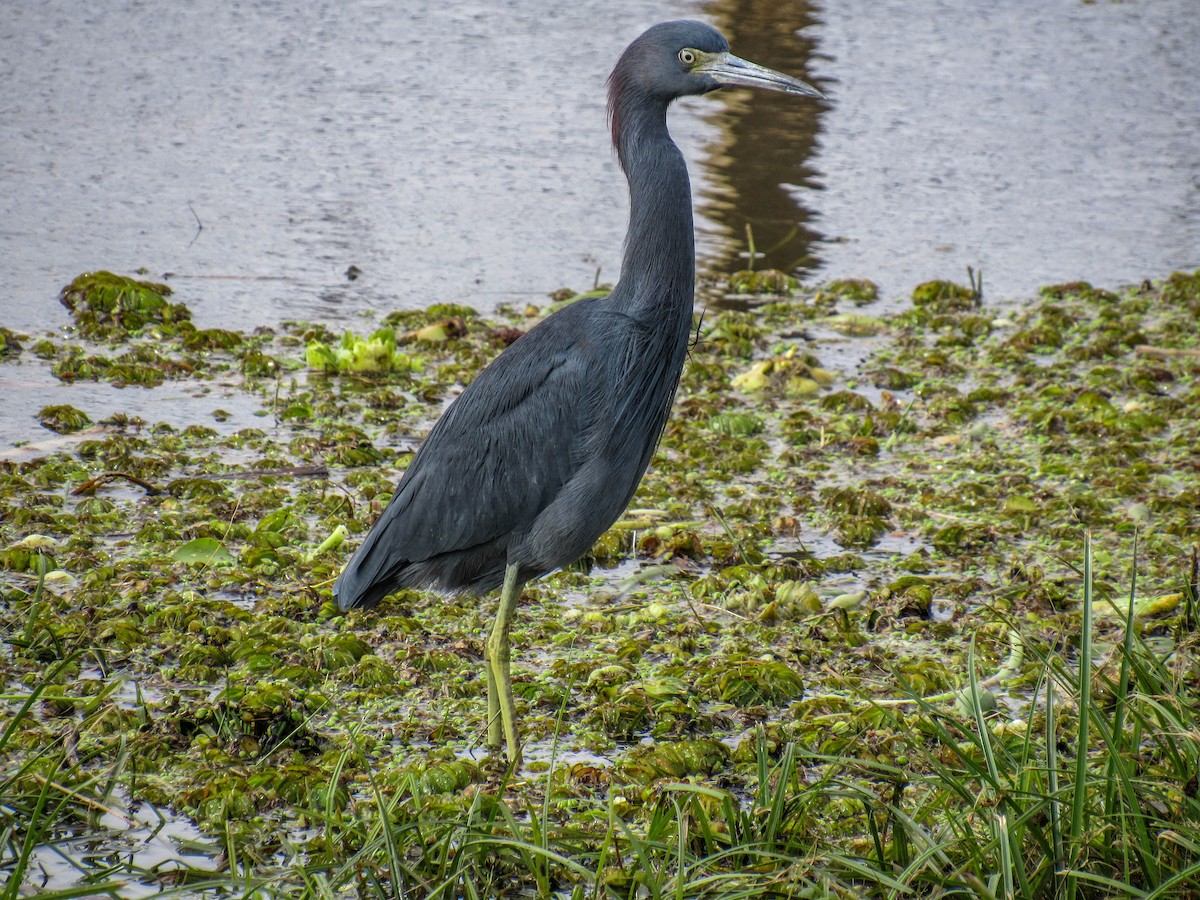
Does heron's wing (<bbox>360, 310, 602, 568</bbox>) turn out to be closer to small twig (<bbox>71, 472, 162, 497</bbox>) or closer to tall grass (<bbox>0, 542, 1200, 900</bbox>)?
tall grass (<bbox>0, 542, 1200, 900</bbox>)

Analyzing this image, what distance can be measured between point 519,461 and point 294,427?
6.82 feet

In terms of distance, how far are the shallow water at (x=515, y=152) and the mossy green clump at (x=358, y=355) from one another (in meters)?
0.70

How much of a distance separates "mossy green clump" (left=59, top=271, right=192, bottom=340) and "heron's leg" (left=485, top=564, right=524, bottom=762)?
319cm

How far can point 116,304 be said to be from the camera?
20.6 feet

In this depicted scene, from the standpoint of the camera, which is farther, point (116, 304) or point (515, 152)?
point (515, 152)

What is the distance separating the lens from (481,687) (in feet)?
13.1

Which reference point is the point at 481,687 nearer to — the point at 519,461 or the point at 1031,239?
the point at 519,461

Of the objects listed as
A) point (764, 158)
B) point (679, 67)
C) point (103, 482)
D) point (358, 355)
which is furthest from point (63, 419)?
point (764, 158)

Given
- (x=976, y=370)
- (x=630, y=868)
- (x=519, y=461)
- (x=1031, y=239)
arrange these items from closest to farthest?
(x=630, y=868) < (x=519, y=461) < (x=976, y=370) < (x=1031, y=239)

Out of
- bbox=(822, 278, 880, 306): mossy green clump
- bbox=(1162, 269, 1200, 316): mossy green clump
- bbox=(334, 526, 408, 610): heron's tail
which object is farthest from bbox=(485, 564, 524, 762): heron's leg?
bbox=(1162, 269, 1200, 316): mossy green clump

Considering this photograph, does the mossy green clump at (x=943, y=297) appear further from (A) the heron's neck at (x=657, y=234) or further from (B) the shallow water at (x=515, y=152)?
(A) the heron's neck at (x=657, y=234)

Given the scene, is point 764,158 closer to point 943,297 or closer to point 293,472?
point 943,297

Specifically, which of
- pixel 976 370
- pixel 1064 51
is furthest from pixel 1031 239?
pixel 1064 51

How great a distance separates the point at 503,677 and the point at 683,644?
2.68 ft
